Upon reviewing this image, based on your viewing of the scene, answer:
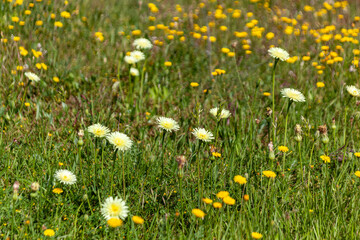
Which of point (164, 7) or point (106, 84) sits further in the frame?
point (164, 7)

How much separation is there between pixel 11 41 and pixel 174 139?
1.77 meters

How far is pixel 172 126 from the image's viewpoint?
2.24 m

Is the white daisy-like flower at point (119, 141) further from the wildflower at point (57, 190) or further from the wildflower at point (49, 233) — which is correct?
the wildflower at point (49, 233)

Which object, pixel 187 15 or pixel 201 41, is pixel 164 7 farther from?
pixel 201 41

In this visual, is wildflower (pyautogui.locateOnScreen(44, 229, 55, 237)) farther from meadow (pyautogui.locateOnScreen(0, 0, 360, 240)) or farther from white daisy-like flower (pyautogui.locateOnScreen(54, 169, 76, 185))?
white daisy-like flower (pyautogui.locateOnScreen(54, 169, 76, 185))

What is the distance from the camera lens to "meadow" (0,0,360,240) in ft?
6.60

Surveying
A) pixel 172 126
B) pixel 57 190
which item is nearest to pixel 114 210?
pixel 57 190

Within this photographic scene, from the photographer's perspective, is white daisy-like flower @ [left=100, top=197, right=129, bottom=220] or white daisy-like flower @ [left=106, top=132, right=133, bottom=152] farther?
white daisy-like flower @ [left=106, top=132, right=133, bottom=152]

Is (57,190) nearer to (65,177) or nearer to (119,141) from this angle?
(65,177)

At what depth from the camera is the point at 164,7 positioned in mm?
5434

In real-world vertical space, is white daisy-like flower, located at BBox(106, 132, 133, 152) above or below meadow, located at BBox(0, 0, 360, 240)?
above

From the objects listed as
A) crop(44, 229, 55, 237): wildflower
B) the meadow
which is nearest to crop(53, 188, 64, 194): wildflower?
the meadow

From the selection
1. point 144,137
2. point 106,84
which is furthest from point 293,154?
point 106,84

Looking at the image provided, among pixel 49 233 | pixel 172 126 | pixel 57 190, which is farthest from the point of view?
pixel 172 126
